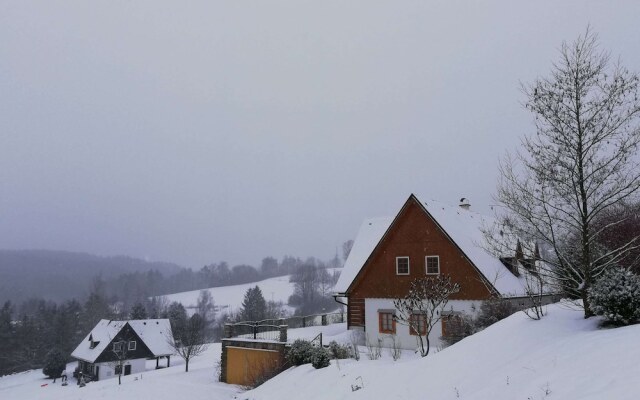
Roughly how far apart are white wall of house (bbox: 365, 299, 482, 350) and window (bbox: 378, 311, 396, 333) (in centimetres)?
21

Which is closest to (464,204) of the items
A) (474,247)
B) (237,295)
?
(474,247)

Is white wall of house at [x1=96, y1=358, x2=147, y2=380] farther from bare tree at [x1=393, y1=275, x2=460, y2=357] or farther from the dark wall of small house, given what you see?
bare tree at [x1=393, y1=275, x2=460, y2=357]

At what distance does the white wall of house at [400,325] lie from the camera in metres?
22.4

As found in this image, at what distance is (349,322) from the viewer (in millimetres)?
27141

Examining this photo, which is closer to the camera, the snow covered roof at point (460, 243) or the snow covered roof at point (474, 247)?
the snow covered roof at point (474, 247)

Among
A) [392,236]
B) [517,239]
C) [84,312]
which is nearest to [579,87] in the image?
[517,239]

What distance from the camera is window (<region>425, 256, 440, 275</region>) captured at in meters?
24.2

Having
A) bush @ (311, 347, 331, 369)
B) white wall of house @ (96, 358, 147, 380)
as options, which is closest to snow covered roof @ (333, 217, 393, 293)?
bush @ (311, 347, 331, 369)

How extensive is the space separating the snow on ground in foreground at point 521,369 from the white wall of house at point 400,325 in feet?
33.4

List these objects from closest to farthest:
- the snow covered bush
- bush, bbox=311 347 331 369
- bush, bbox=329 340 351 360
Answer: bush, bbox=311 347 331 369, bush, bbox=329 340 351 360, the snow covered bush

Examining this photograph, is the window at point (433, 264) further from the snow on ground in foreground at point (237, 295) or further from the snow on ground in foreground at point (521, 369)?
the snow on ground in foreground at point (237, 295)

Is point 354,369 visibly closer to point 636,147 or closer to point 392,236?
point 636,147

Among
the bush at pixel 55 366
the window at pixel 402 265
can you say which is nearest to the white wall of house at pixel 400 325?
the window at pixel 402 265

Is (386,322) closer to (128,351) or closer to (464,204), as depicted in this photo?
(464,204)
